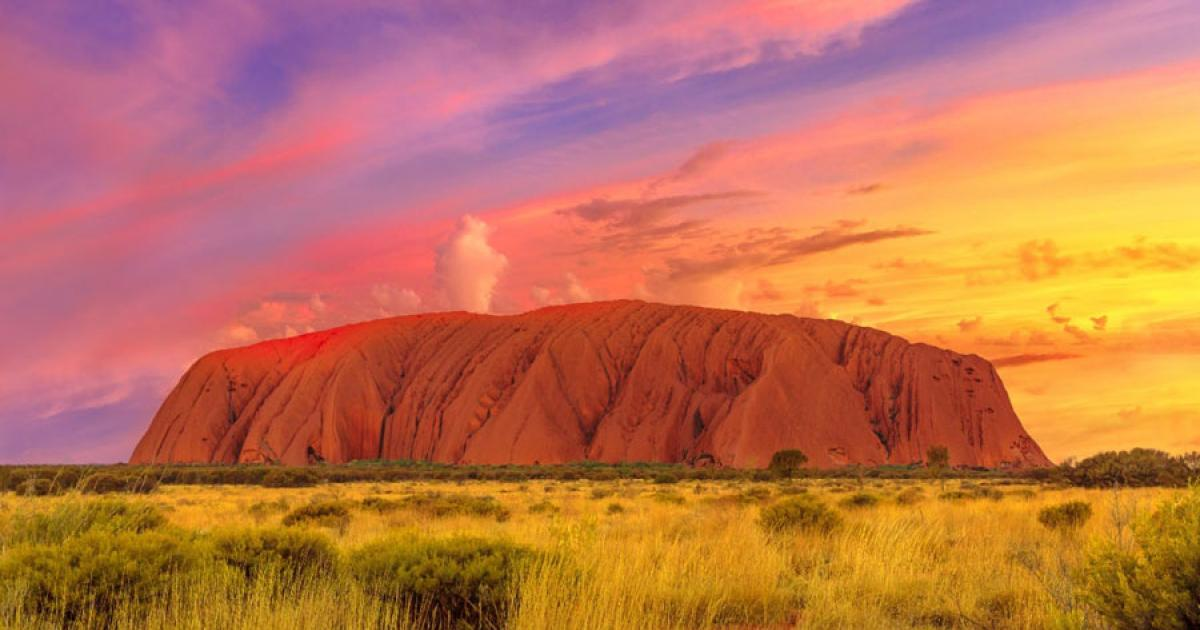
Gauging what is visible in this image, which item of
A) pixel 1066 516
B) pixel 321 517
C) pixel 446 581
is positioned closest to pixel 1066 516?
pixel 1066 516

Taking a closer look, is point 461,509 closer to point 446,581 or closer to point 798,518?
point 798,518

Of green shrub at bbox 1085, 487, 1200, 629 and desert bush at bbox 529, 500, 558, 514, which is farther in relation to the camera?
desert bush at bbox 529, 500, 558, 514

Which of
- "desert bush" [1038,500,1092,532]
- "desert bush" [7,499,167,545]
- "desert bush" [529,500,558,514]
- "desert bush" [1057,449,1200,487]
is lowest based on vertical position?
"desert bush" [1057,449,1200,487]

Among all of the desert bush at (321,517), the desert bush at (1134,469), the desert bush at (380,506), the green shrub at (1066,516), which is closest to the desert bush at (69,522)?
the desert bush at (321,517)

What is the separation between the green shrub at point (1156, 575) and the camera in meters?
5.00

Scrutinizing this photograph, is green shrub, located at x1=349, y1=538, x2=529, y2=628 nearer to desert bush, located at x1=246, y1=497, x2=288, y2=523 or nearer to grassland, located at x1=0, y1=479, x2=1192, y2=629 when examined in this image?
grassland, located at x1=0, y1=479, x2=1192, y2=629

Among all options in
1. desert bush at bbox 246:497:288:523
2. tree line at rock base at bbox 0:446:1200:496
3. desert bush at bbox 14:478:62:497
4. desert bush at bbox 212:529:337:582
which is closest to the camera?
desert bush at bbox 212:529:337:582

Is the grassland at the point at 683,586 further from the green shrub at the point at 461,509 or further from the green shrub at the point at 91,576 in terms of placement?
the green shrub at the point at 461,509

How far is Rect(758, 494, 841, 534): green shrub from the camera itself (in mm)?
15641

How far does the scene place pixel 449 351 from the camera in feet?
359

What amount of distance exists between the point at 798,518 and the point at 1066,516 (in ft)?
17.6

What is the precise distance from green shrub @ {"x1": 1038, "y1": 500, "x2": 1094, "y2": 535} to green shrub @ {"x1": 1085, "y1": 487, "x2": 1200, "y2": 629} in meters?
11.4

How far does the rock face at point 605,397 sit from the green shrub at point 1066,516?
64.1m

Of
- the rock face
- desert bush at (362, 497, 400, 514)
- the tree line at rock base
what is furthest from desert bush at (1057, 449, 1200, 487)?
the rock face
